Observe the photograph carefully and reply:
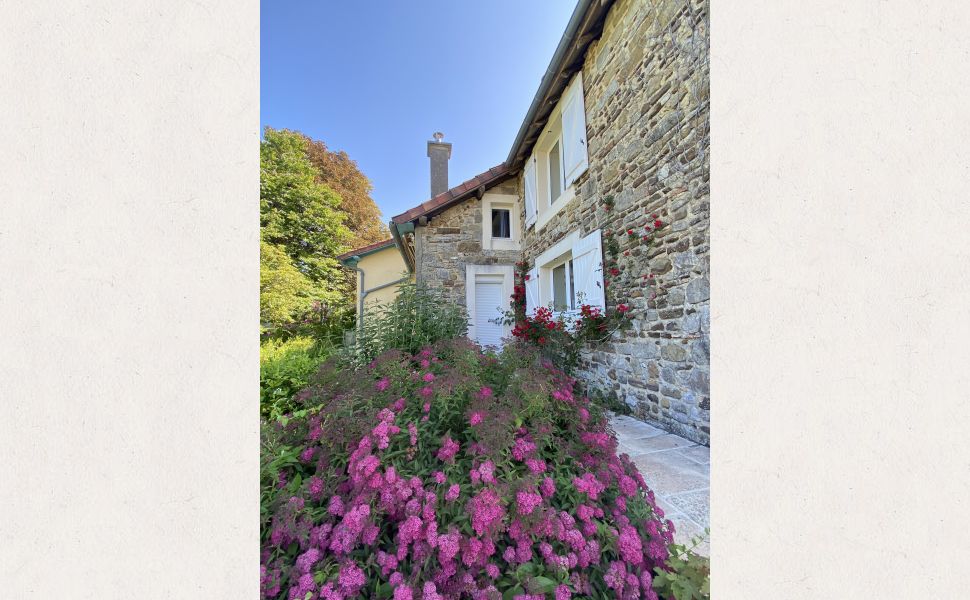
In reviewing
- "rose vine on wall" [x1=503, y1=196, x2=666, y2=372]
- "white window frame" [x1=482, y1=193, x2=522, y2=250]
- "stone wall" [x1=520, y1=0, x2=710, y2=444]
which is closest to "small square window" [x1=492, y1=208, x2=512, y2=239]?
"white window frame" [x1=482, y1=193, x2=522, y2=250]

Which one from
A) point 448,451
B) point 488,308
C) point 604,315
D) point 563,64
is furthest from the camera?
point 488,308

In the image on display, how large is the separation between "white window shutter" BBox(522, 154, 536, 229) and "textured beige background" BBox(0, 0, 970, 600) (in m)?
5.29

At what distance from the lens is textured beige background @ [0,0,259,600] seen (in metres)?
0.58

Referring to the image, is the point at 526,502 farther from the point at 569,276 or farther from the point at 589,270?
the point at 569,276

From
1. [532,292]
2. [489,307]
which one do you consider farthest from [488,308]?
[532,292]

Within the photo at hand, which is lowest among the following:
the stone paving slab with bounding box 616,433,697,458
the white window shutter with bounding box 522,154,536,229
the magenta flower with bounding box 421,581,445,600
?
the stone paving slab with bounding box 616,433,697,458

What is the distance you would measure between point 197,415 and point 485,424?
81cm

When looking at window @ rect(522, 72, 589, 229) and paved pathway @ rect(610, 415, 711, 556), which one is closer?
paved pathway @ rect(610, 415, 711, 556)

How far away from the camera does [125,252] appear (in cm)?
62

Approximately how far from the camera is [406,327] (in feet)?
9.03

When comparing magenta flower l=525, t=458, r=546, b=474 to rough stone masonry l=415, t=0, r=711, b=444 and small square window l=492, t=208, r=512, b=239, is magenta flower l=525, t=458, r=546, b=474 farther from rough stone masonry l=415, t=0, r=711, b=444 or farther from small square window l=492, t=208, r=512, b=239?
small square window l=492, t=208, r=512, b=239
